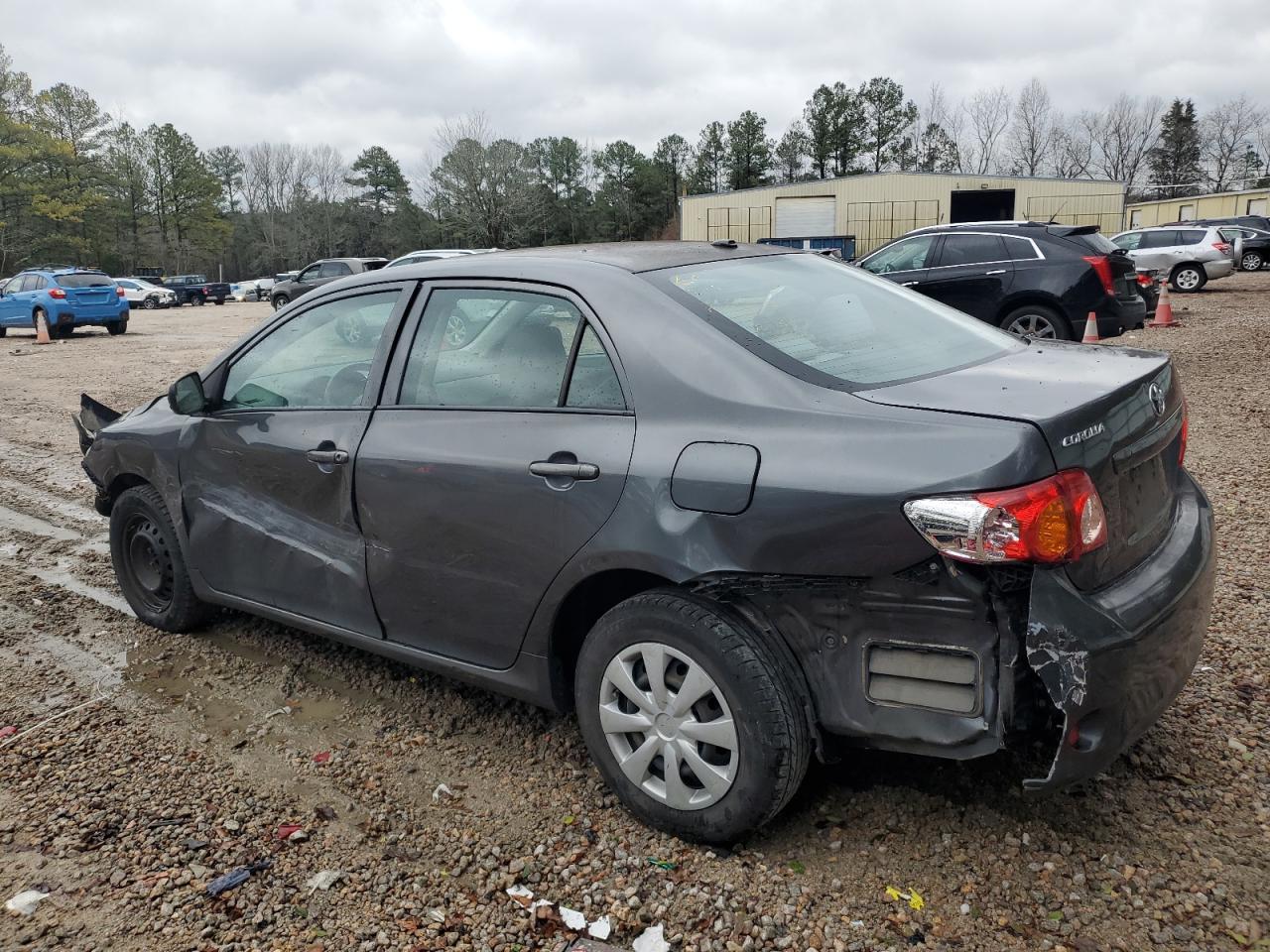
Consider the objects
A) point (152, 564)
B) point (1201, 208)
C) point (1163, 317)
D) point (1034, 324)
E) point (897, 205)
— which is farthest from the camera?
point (1201, 208)

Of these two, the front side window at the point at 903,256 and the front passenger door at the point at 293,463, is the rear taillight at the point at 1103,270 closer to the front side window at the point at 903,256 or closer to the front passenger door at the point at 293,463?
the front side window at the point at 903,256

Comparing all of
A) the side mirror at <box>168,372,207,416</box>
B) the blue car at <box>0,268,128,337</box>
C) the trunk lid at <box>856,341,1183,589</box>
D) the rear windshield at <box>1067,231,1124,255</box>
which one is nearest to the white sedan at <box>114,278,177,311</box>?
the blue car at <box>0,268,128,337</box>

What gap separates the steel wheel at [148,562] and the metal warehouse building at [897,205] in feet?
169

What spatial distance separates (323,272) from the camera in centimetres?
2822

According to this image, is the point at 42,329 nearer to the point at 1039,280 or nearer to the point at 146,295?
the point at 1039,280

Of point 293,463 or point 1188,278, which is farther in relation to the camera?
point 1188,278

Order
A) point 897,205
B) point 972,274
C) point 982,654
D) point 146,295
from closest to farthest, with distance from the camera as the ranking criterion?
point 982,654 < point 972,274 < point 146,295 < point 897,205

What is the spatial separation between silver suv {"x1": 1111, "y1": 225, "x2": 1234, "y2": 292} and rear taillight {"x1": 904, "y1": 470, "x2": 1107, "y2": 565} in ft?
79.6

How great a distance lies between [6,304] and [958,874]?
2576 centimetres

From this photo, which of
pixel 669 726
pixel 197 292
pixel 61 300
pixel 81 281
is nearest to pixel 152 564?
pixel 669 726

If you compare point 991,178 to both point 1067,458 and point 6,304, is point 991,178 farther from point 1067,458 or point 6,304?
point 1067,458

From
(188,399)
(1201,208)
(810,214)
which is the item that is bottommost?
(188,399)

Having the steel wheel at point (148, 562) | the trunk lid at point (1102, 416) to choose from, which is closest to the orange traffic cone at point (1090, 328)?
the trunk lid at point (1102, 416)

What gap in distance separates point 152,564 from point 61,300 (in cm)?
2132
